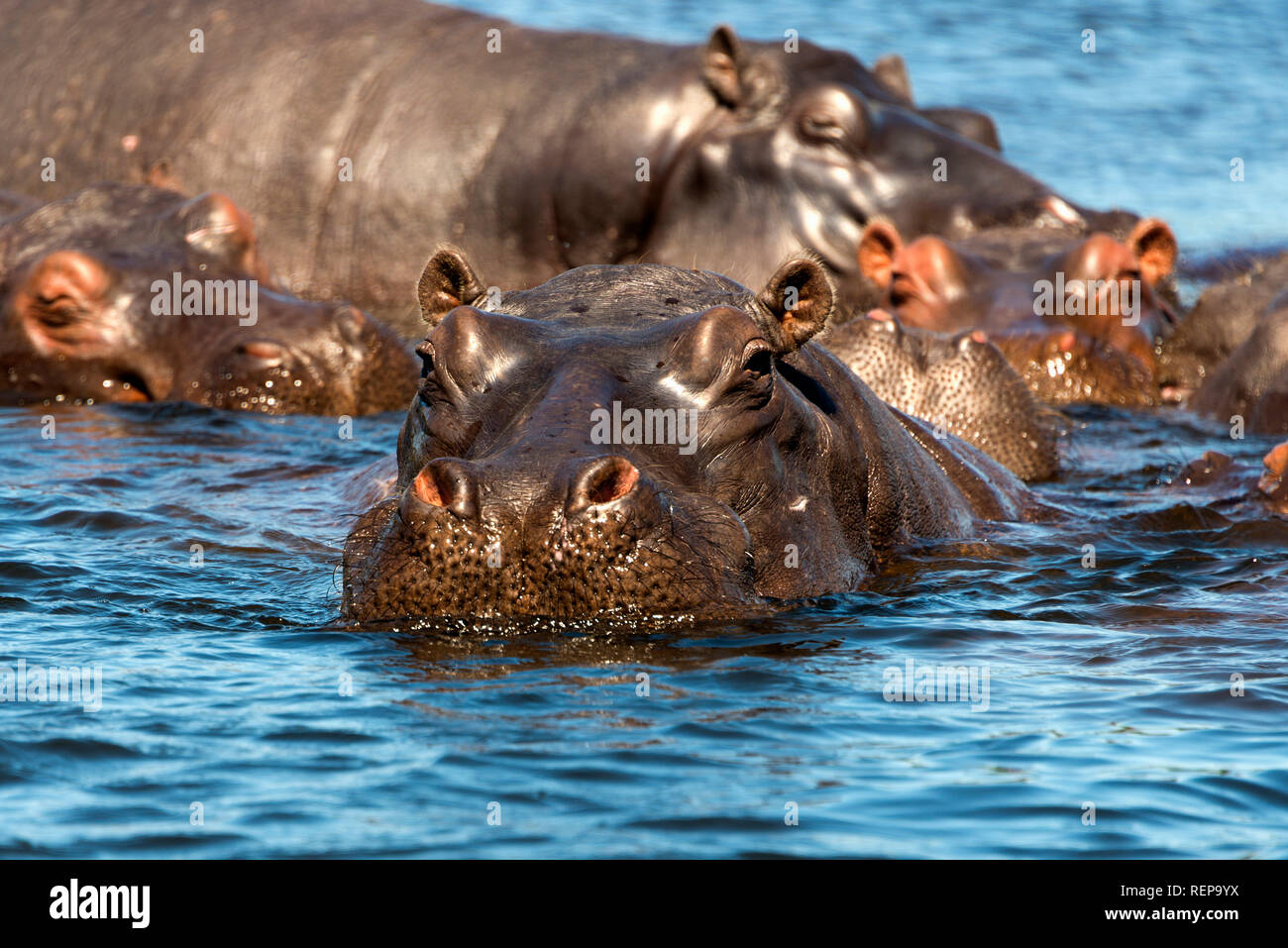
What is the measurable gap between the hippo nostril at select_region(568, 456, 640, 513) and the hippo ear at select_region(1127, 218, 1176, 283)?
9.48 metres

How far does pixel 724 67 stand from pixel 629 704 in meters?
9.96

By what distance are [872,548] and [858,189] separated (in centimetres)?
766

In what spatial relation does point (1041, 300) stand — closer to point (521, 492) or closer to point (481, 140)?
point (481, 140)

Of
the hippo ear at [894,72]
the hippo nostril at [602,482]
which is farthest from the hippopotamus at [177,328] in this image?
the hippo ear at [894,72]

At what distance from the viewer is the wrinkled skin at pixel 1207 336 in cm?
1430

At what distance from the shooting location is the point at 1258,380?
41.3 feet

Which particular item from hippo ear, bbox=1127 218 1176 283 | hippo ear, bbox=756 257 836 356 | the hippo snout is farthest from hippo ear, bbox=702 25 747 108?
the hippo snout

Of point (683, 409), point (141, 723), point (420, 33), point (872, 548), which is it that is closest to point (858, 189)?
point (420, 33)

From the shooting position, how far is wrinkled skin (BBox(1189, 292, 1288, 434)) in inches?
478

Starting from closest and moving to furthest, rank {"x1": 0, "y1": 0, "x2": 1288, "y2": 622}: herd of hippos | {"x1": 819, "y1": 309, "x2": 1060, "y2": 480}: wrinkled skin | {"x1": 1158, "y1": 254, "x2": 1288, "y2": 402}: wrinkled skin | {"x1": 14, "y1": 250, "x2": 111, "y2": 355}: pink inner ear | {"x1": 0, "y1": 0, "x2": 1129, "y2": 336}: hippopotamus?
1. {"x1": 0, "y1": 0, "x2": 1288, "y2": 622}: herd of hippos
2. {"x1": 819, "y1": 309, "x2": 1060, "y2": 480}: wrinkled skin
3. {"x1": 14, "y1": 250, "x2": 111, "y2": 355}: pink inner ear
4. {"x1": 1158, "y1": 254, "x2": 1288, "y2": 402}: wrinkled skin
5. {"x1": 0, "y1": 0, "x2": 1129, "y2": 336}: hippopotamus

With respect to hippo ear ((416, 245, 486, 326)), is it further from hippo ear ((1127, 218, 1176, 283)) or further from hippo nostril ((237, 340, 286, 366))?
hippo ear ((1127, 218, 1176, 283))

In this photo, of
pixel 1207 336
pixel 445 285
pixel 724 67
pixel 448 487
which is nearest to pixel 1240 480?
pixel 445 285

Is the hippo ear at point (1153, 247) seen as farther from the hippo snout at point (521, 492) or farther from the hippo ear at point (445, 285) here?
the hippo snout at point (521, 492)
